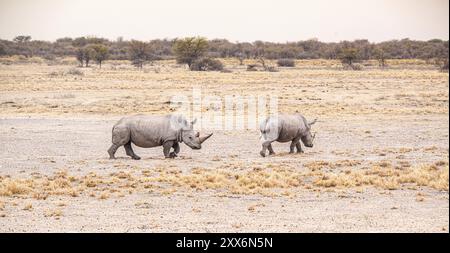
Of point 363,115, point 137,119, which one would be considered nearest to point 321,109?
point 363,115

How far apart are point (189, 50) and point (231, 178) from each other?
59.4 meters

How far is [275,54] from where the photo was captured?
95.9m

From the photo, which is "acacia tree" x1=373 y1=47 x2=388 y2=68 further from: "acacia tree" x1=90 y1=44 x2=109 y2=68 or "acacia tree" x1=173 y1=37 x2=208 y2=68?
"acacia tree" x1=90 y1=44 x2=109 y2=68

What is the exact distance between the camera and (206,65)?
66.8 m

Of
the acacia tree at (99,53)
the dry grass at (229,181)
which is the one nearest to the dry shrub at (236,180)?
the dry grass at (229,181)

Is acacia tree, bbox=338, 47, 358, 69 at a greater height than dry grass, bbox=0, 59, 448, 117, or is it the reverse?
acacia tree, bbox=338, 47, 358, 69

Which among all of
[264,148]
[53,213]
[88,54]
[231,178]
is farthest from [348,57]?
[53,213]

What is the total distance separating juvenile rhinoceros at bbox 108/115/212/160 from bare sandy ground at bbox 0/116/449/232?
0.48m

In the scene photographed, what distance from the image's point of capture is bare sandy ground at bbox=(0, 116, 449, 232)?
11414 millimetres

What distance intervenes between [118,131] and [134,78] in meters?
33.1

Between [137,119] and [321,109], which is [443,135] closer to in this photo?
[321,109]

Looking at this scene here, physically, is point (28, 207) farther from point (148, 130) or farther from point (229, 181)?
point (148, 130)

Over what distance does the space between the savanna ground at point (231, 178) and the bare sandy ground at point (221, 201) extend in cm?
3

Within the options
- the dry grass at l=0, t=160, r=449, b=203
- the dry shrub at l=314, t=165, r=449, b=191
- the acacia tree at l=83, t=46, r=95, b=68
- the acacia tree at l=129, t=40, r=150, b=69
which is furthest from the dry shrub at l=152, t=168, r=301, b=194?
the acacia tree at l=129, t=40, r=150, b=69
